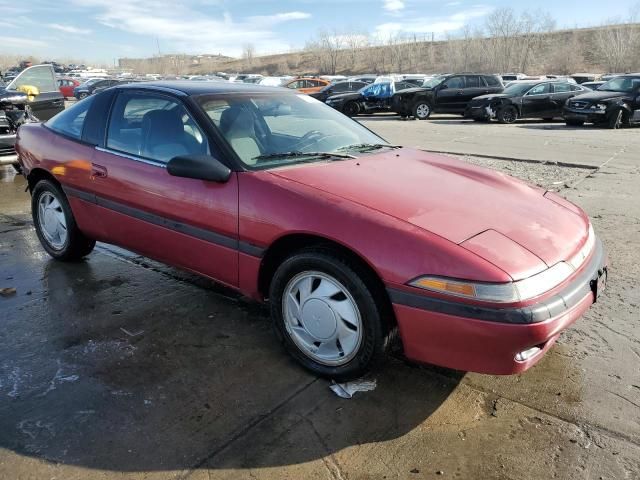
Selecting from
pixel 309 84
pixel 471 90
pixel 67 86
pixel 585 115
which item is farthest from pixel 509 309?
pixel 67 86

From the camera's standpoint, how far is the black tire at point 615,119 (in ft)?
49.0

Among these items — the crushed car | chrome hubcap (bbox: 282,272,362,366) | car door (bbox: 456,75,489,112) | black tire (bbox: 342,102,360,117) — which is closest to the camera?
chrome hubcap (bbox: 282,272,362,366)

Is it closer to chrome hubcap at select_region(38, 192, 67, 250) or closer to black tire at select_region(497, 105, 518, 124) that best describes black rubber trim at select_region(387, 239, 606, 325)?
chrome hubcap at select_region(38, 192, 67, 250)

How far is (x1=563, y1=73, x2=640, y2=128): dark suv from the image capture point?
15023 millimetres

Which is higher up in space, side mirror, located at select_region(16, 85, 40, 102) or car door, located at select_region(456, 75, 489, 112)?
car door, located at select_region(456, 75, 489, 112)

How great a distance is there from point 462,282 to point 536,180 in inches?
233

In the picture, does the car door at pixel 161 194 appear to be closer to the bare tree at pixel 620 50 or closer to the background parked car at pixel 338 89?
the background parked car at pixel 338 89

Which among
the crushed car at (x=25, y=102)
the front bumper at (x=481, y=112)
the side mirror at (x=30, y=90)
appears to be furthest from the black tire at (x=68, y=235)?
the front bumper at (x=481, y=112)

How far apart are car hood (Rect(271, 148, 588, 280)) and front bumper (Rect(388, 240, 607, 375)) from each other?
0.18m

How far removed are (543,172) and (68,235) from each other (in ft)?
22.5

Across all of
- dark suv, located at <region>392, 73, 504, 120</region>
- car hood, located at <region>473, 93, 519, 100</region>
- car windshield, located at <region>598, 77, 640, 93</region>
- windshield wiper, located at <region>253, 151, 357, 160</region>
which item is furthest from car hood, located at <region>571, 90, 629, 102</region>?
windshield wiper, located at <region>253, 151, 357, 160</region>

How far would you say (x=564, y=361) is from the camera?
2924 mm

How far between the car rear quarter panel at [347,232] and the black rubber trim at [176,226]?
0.05 meters

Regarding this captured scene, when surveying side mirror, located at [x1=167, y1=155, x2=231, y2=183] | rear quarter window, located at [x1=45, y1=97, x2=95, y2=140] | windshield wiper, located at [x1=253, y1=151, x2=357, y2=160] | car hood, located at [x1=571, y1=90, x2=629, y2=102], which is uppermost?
car hood, located at [x1=571, y1=90, x2=629, y2=102]
